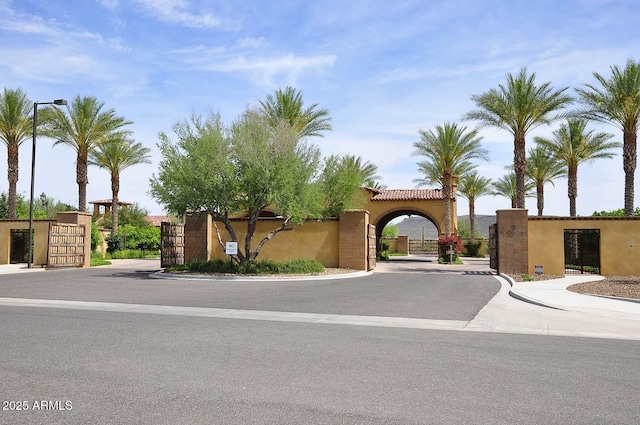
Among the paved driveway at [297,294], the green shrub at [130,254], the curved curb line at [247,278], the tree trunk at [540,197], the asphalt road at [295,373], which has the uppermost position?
the tree trunk at [540,197]

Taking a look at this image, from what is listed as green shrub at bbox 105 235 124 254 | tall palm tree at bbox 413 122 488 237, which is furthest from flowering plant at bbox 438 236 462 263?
green shrub at bbox 105 235 124 254

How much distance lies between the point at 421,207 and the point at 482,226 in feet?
218

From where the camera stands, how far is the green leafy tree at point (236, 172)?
2308 centimetres

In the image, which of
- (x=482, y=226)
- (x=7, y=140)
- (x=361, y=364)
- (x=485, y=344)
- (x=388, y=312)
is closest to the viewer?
(x=361, y=364)

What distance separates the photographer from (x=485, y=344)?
28.2 feet

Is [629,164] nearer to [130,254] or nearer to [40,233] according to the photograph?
[40,233]

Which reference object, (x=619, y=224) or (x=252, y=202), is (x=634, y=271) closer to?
(x=619, y=224)

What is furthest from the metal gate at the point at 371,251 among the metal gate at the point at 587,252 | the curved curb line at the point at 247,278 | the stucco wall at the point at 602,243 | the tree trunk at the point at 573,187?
the tree trunk at the point at 573,187

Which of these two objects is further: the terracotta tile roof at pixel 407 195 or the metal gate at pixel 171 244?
the terracotta tile roof at pixel 407 195

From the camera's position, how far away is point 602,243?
24.9 m

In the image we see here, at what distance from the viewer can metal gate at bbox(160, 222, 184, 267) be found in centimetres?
2889

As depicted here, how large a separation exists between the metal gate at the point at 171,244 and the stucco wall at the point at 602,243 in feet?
60.9

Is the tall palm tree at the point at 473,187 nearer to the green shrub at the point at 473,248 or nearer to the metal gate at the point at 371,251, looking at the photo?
the green shrub at the point at 473,248

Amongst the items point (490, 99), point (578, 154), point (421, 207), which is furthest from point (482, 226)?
point (490, 99)
